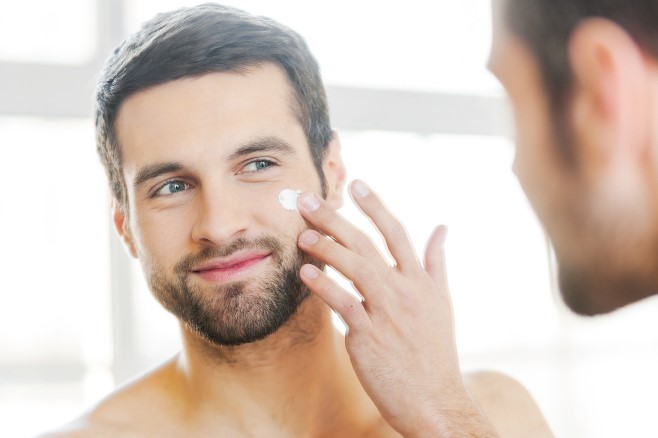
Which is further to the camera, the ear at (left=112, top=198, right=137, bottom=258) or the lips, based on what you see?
the ear at (left=112, top=198, right=137, bottom=258)

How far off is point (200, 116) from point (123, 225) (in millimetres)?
309

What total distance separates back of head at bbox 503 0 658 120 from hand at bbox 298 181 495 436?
60cm

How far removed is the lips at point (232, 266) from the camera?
1337 mm

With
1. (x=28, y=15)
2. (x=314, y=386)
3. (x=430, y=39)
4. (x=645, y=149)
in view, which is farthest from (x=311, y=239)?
(x=430, y=39)

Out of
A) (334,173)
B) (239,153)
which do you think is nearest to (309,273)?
(239,153)

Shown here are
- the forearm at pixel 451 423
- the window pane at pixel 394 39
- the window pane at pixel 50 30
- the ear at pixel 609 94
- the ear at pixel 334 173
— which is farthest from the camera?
the window pane at pixel 394 39

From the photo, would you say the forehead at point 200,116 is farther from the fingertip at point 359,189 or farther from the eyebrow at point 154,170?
the fingertip at point 359,189

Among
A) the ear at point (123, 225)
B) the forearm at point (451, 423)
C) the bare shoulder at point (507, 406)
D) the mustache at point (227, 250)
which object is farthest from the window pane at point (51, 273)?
the forearm at point (451, 423)

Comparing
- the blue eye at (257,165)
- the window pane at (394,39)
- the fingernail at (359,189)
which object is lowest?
the fingernail at (359,189)

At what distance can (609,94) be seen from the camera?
0.51 meters

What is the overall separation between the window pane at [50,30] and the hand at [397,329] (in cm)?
156

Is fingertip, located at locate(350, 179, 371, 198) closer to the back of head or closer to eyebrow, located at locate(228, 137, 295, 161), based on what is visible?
eyebrow, located at locate(228, 137, 295, 161)

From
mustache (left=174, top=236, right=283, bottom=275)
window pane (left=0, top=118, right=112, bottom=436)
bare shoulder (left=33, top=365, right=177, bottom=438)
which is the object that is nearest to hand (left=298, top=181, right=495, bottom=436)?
mustache (left=174, top=236, right=283, bottom=275)

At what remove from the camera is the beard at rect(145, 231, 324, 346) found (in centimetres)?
135
